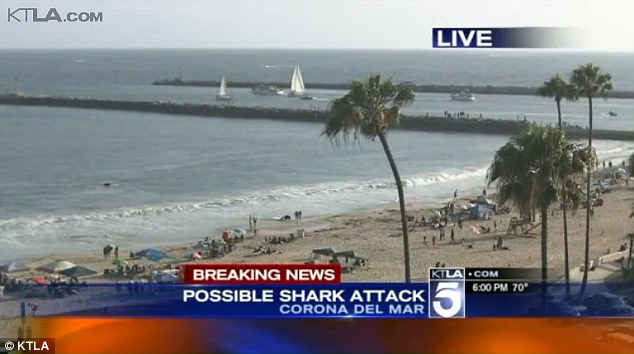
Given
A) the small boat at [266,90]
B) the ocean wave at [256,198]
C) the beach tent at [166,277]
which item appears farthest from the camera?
the small boat at [266,90]

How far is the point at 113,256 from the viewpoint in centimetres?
911

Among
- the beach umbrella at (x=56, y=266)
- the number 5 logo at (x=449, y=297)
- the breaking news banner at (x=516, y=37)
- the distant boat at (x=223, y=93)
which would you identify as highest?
the breaking news banner at (x=516, y=37)

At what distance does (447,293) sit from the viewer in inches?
331

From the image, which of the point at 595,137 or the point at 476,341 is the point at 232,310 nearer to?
the point at 476,341

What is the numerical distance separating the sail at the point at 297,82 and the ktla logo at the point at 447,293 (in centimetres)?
234

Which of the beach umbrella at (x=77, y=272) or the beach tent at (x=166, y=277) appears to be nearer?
the beach tent at (x=166, y=277)

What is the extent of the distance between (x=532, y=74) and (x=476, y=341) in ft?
9.55

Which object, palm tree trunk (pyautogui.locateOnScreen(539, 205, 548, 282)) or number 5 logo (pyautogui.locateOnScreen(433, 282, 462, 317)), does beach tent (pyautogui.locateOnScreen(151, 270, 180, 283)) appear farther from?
palm tree trunk (pyautogui.locateOnScreen(539, 205, 548, 282))

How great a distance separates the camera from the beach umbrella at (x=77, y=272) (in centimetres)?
868

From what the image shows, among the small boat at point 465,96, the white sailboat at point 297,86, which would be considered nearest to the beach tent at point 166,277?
the white sailboat at point 297,86

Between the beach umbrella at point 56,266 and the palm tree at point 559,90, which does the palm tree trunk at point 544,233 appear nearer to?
the palm tree at point 559,90

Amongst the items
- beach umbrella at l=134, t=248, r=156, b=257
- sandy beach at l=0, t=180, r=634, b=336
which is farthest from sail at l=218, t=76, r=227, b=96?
beach umbrella at l=134, t=248, r=156, b=257

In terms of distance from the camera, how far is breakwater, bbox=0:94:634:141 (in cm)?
951

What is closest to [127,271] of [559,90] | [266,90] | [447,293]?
[266,90]
